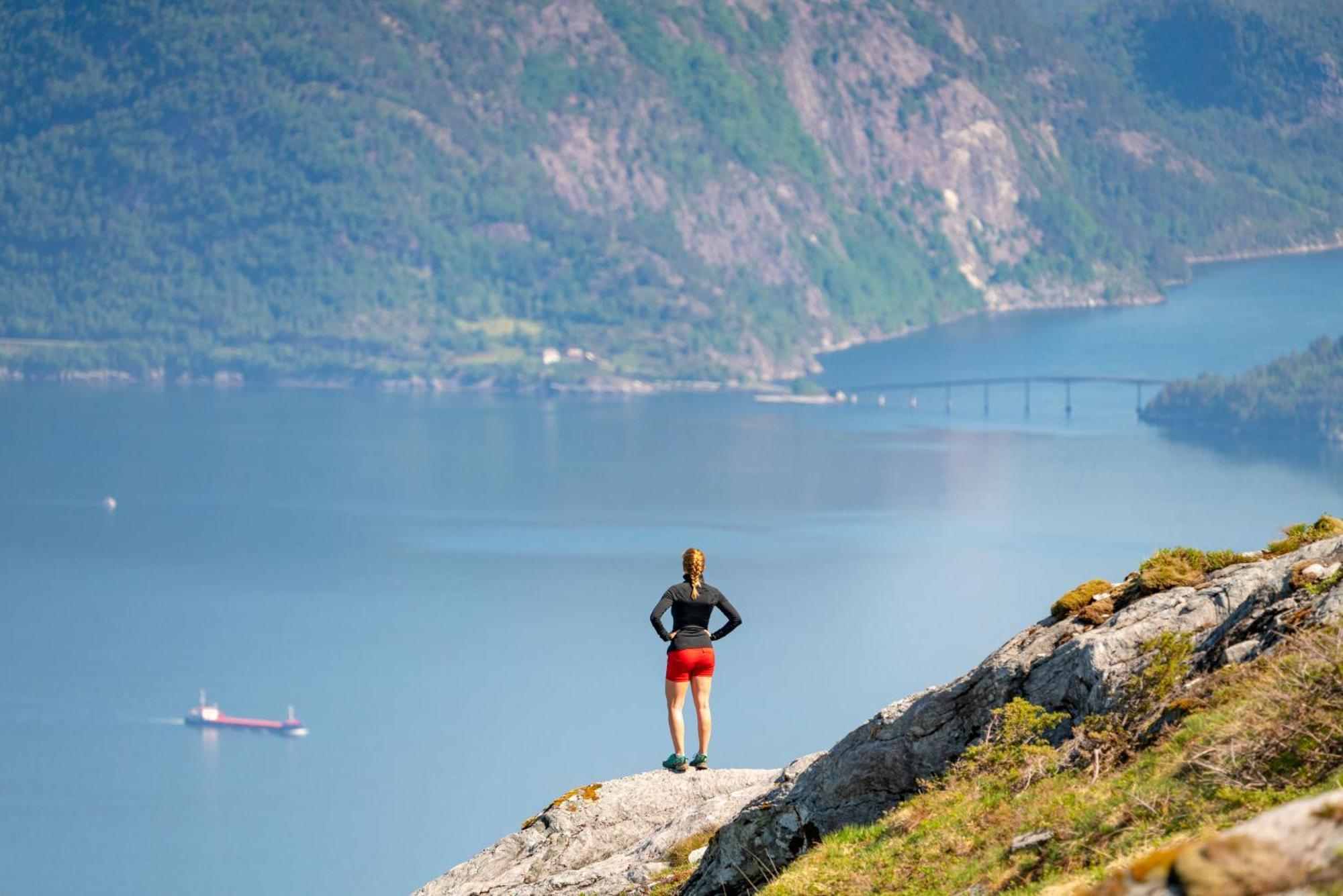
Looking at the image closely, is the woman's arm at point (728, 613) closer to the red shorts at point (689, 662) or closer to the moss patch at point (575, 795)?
the red shorts at point (689, 662)

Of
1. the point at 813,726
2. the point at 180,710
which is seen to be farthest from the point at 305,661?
the point at 813,726

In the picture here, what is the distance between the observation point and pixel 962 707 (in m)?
15.3

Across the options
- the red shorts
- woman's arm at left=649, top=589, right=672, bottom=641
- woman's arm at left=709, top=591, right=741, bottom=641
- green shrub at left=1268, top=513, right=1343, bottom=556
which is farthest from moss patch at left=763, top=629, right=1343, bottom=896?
the red shorts

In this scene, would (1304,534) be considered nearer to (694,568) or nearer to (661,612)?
(694,568)

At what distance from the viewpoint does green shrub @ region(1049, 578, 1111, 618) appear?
15773mm

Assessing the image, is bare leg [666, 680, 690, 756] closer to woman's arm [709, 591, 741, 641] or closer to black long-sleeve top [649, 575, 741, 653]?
black long-sleeve top [649, 575, 741, 653]

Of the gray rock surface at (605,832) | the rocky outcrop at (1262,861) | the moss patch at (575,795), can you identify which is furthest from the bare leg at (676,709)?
the rocky outcrop at (1262,861)

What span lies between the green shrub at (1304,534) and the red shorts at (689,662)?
4535mm

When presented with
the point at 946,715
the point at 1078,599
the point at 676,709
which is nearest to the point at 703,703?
the point at 676,709

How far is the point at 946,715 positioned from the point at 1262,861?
7.11 metres

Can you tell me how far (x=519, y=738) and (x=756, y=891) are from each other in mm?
149098

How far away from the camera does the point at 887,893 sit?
13273mm

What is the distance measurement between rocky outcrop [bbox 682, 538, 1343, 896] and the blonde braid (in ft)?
7.16

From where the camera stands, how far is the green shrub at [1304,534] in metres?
15.6
